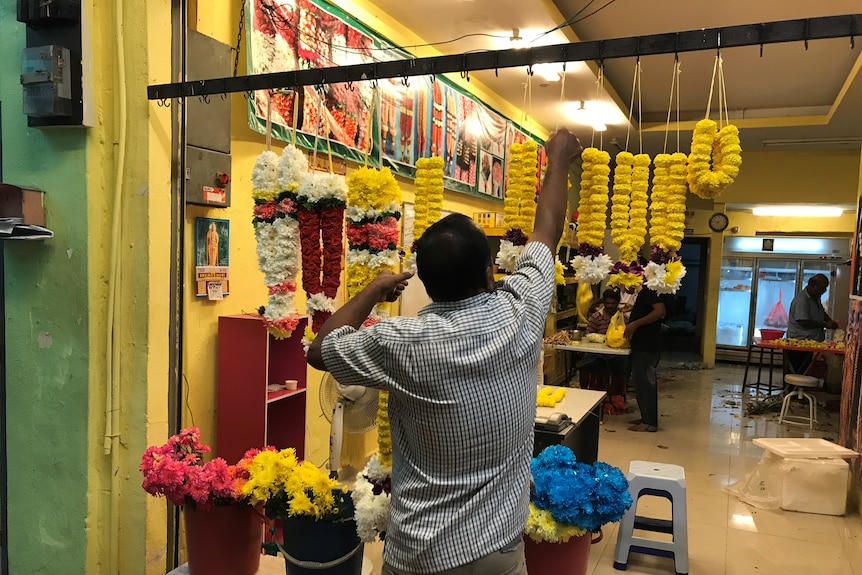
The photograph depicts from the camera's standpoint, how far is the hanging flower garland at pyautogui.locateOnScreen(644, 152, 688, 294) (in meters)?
2.18

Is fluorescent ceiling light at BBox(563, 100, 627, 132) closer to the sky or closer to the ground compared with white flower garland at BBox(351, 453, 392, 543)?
closer to the sky

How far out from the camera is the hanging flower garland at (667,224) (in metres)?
2.18

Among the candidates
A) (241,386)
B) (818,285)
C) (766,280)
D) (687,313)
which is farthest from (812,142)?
(241,386)

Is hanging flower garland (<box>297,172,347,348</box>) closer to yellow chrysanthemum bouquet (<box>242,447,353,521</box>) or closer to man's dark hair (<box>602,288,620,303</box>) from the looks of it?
yellow chrysanthemum bouquet (<box>242,447,353,521</box>)

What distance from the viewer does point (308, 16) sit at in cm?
367

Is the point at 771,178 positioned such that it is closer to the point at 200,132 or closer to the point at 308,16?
the point at 308,16

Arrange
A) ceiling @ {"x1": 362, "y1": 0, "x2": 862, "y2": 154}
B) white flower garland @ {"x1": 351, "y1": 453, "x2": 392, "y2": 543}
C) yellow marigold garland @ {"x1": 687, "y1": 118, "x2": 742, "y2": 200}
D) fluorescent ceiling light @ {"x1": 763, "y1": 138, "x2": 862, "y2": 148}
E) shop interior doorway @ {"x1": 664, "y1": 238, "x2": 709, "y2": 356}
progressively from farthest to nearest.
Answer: shop interior doorway @ {"x1": 664, "y1": 238, "x2": 709, "y2": 356}, fluorescent ceiling light @ {"x1": 763, "y1": 138, "x2": 862, "y2": 148}, ceiling @ {"x1": 362, "y1": 0, "x2": 862, "y2": 154}, yellow marigold garland @ {"x1": 687, "y1": 118, "x2": 742, "y2": 200}, white flower garland @ {"x1": 351, "y1": 453, "x2": 392, "y2": 543}

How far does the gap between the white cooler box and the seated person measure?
2.71 metres

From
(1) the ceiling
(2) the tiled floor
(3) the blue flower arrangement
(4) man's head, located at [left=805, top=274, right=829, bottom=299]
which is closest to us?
(3) the blue flower arrangement

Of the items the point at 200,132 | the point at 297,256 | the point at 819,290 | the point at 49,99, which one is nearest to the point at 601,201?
the point at 297,256

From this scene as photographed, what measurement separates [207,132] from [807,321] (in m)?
7.68

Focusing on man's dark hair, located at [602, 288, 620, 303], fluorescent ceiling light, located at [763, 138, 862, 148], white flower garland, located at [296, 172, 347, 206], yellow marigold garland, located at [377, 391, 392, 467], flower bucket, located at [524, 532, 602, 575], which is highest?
fluorescent ceiling light, located at [763, 138, 862, 148]

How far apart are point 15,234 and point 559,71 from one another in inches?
181

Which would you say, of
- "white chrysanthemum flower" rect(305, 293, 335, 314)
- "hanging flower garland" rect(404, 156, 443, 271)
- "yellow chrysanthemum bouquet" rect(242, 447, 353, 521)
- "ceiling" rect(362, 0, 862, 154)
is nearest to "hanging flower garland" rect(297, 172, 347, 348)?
"white chrysanthemum flower" rect(305, 293, 335, 314)
